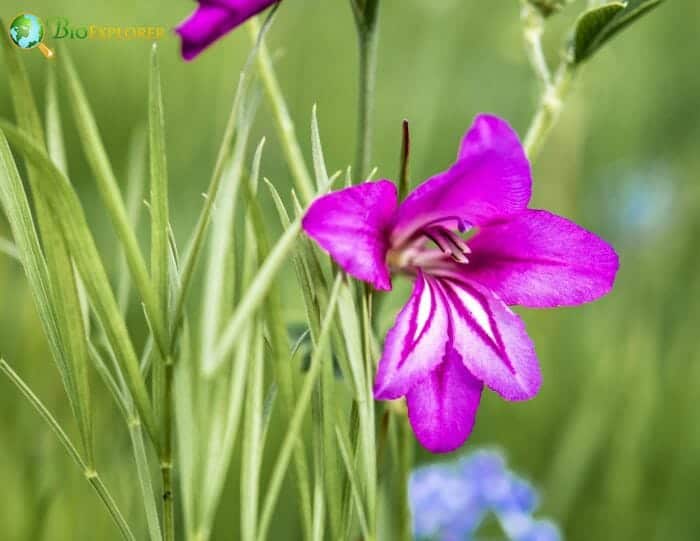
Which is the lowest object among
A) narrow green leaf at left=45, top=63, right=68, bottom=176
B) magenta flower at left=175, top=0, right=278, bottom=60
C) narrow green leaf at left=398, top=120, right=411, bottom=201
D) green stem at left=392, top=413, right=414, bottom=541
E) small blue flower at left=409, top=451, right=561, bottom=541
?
small blue flower at left=409, top=451, right=561, bottom=541

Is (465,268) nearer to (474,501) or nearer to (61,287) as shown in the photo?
(61,287)

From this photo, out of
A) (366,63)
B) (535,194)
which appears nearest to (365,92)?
(366,63)

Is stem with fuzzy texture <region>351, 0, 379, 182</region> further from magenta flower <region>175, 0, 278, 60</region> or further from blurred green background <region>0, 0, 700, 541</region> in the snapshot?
blurred green background <region>0, 0, 700, 541</region>

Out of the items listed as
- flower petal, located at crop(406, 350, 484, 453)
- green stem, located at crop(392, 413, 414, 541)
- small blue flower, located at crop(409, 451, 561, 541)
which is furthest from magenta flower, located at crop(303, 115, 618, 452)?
small blue flower, located at crop(409, 451, 561, 541)

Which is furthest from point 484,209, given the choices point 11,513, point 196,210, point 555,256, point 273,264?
point 196,210

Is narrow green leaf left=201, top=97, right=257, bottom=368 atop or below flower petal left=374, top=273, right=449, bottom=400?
atop

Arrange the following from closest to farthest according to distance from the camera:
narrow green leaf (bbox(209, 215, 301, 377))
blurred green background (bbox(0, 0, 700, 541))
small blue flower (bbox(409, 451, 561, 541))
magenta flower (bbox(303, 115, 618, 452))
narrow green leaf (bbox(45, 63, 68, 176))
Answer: narrow green leaf (bbox(209, 215, 301, 377)) < magenta flower (bbox(303, 115, 618, 452)) < narrow green leaf (bbox(45, 63, 68, 176)) < small blue flower (bbox(409, 451, 561, 541)) < blurred green background (bbox(0, 0, 700, 541))

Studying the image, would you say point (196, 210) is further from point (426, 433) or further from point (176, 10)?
point (426, 433)
